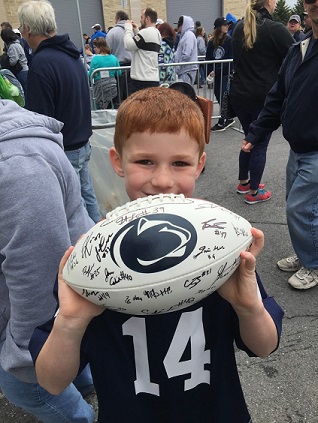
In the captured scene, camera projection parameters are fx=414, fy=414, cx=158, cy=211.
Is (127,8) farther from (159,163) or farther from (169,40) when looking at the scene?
(159,163)

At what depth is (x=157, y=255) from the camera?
3.17 feet

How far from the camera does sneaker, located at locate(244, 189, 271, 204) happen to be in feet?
16.7

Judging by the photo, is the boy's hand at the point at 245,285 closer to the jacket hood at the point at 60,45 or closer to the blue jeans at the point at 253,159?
the jacket hood at the point at 60,45

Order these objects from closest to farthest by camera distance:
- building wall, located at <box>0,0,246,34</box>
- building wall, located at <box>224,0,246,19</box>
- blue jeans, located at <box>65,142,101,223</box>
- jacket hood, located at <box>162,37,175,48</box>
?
blue jeans, located at <box>65,142,101,223</box>
jacket hood, located at <box>162,37,175,48</box>
building wall, located at <box>0,0,246,34</box>
building wall, located at <box>224,0,246,19</box>

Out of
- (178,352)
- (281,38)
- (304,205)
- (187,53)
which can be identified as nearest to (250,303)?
(178,352)

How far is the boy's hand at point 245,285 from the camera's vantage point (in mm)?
1119

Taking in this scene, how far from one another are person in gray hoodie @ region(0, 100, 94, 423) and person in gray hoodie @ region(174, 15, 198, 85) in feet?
24.8

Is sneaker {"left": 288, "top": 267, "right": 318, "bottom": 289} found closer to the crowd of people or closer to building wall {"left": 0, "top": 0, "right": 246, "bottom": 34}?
the crowd of people

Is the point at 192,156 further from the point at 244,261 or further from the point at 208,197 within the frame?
the point at 208,197

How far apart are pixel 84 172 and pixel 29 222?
2.76 m

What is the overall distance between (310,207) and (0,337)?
2.46 meters

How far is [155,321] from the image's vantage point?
123 cm

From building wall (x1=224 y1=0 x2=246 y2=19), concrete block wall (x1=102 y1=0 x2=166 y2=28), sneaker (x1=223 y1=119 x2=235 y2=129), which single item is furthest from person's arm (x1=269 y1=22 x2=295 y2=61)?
building wall (x1=224 y1=0 x2=246 y2=19)

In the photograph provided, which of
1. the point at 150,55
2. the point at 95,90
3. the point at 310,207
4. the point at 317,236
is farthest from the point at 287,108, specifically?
the point at 95,90
